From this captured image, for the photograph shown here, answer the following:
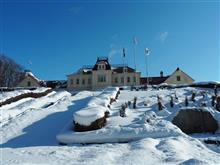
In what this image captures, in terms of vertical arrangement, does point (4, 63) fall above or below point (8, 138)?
above

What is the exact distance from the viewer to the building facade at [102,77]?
5475cm

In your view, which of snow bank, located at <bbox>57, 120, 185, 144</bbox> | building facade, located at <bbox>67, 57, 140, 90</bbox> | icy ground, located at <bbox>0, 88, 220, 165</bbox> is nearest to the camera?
icy ground, located at <bbox>0, 88, 220, 165</bbox>

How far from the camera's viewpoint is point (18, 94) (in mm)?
25219

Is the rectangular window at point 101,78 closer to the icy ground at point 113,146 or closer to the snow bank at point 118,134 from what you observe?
the icy ground at point 113,146

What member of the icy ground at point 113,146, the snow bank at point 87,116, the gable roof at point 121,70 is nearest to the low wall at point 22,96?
the icy ground at point 113,146

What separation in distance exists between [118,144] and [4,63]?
2031 inches

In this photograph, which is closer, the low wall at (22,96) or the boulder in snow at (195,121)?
the boulder in snow at (195,121)

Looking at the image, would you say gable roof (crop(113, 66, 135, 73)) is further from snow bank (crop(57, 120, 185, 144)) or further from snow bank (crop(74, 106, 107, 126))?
snow bank (crop(57, 120, 185, 144))

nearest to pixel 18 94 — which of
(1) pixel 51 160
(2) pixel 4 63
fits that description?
(1) pixel 51 160

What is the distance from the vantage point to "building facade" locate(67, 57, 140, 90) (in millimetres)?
54750

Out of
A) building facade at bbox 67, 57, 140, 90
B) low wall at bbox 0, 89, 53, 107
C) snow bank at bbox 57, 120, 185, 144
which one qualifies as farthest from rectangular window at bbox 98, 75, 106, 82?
snow bank at bbox 57, 120, 185, 144

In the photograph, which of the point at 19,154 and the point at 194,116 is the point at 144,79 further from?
the point at 19,154

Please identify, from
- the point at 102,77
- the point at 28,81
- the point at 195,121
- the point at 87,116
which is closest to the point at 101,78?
the point at 102,77

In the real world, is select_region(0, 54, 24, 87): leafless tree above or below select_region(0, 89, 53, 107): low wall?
above
